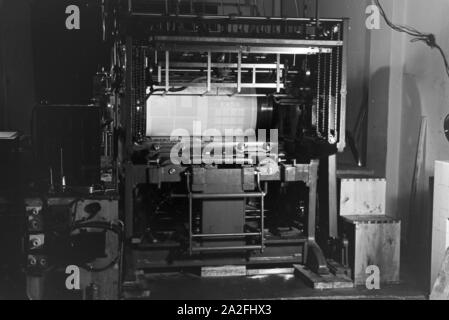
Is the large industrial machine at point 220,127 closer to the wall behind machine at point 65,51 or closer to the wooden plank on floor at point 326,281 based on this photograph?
the wooden plank on floor at point 326,281

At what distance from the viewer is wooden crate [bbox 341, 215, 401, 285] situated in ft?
14.0

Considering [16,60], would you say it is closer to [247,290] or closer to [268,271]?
[268,271]

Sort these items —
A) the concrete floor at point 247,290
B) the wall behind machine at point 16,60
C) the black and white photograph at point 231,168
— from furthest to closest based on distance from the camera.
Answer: the wall behind machine at point 16,60 → the concrete floor at point 247,290 → the black and white photograph at point 231,168

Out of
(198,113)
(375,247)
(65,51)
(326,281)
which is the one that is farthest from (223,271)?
(65,51)

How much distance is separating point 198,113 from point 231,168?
0.70 metres

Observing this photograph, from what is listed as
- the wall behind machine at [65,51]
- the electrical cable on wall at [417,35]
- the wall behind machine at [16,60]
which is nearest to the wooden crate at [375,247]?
the electrical cable on wall at [417,35]

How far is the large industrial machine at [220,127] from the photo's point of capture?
4230 millimetres

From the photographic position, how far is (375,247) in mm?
4316

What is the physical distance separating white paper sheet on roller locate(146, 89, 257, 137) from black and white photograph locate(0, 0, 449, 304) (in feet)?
0.04

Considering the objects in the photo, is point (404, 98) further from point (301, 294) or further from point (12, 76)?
point (12, 76)

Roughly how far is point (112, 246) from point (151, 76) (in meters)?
1.60

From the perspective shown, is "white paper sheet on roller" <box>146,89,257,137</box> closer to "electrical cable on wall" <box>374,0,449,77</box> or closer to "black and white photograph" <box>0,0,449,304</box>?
"black and white photograph" <box>0,0,449,304</box>

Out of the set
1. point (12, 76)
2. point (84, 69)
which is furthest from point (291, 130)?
point (12, 76)
